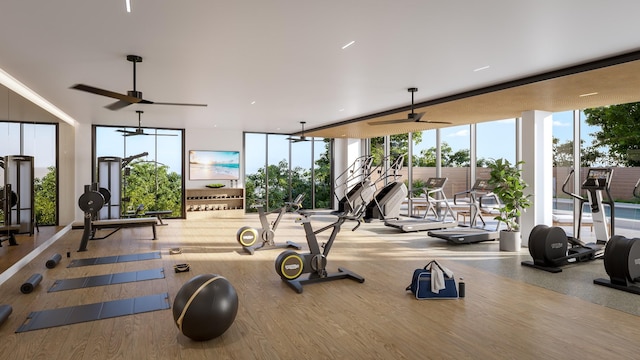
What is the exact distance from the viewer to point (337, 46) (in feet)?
12.0

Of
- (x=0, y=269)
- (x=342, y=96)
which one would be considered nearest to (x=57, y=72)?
(x=0, y=269)

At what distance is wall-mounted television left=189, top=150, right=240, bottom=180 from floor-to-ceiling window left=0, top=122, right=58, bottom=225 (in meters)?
3.09

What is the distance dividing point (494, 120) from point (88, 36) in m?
7.02

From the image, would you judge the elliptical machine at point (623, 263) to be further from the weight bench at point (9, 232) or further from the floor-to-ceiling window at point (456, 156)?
the weight bench at point (9, 232)

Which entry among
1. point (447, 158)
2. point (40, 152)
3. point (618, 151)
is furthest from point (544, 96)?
point (40, 152)

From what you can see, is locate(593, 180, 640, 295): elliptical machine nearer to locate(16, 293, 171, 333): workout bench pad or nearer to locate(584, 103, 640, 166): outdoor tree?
locate(584, 103, 640, 166): outdoor tree

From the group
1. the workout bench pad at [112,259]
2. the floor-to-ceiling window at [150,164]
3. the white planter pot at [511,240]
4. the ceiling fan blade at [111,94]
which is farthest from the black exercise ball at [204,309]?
the floor-to-ceiling window at [150,164]

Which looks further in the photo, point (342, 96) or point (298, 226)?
point (298, 226)

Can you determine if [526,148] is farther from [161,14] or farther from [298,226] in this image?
[161,14]

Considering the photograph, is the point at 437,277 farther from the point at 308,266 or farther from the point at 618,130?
the point at 618,130

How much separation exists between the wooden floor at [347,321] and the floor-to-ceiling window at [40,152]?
4.69ft

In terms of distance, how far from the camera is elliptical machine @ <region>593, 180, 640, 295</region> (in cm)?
381

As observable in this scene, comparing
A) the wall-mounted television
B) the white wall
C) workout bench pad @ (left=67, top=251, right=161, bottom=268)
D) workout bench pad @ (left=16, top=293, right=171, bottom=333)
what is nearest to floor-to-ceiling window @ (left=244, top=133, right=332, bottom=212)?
the wall-mounted television

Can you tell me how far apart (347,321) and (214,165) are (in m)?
8.01
